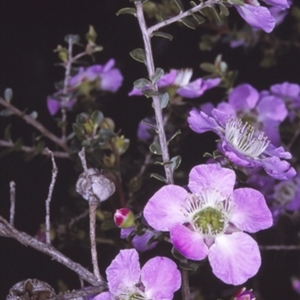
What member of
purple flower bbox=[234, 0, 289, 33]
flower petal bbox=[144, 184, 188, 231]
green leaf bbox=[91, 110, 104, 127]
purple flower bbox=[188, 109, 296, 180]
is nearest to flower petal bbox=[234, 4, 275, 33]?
purple flower bbox=[234, 0, 289, 33]

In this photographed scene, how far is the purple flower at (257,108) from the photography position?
1384mm

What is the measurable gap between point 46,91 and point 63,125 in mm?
333

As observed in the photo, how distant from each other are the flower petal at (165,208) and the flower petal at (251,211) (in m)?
0.07

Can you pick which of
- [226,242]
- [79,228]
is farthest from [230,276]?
Result: [79,228]

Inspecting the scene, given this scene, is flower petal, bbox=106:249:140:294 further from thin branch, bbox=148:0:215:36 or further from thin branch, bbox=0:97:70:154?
thin branch, bbox=0:97:70:154

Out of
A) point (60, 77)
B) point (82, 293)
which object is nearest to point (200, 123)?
point (82, 293)

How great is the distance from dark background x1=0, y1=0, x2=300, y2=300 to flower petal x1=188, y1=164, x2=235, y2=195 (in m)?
0.56

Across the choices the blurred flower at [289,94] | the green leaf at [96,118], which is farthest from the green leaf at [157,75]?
the blurred flower at [289,94]

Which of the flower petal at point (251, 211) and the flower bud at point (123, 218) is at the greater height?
the flower bud at point (123, 218)

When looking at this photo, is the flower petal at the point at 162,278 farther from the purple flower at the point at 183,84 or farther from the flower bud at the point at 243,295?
the purple flower at the point at 183,84

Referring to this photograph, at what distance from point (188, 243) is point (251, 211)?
9 centimetres

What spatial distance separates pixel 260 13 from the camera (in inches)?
37.1

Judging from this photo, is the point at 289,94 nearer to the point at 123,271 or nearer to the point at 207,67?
the point at 207,67

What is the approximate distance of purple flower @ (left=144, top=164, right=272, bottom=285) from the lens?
84 cm
